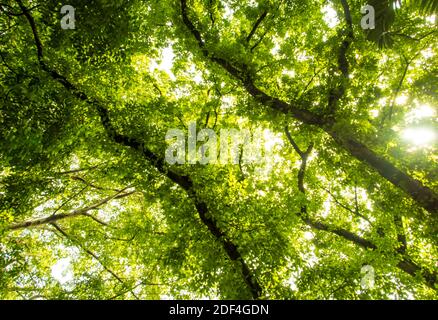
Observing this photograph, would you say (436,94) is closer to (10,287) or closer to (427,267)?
(427,267)

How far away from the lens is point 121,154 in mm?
9531

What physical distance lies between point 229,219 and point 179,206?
164 cm

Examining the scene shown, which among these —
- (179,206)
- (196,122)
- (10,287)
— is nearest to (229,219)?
(179,206)
